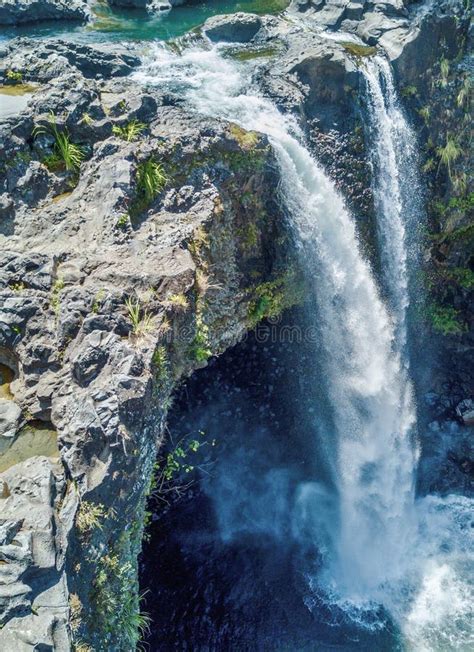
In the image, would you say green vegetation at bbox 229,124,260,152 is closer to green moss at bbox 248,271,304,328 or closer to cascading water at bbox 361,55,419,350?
green moss at bbox 248,271,304,328

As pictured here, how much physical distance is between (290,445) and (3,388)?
302 inches

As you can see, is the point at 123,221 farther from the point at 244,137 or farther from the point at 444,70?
the point at 444,70

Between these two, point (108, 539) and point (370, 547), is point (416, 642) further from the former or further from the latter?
point (108, 539)

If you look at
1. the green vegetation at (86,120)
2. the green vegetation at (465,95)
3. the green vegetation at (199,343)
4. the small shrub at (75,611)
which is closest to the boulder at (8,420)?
the small shrub at (75,611)

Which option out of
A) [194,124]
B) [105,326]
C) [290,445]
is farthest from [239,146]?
[290,445]

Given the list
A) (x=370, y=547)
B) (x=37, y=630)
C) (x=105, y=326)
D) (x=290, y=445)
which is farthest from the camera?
(x=290, y=445)

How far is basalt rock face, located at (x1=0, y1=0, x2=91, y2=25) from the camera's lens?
17.4 meters

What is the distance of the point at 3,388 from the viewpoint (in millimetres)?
8047

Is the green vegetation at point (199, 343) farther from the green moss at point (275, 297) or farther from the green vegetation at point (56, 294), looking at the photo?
the green moss at point (275, 297)

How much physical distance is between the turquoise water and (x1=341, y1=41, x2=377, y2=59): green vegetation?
4.76 metres

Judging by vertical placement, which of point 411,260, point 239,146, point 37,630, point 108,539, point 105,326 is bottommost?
point 411,260

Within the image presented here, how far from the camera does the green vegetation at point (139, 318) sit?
309 inches

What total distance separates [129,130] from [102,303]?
14.1ft

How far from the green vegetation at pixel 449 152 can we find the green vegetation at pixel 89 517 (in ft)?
41.8
